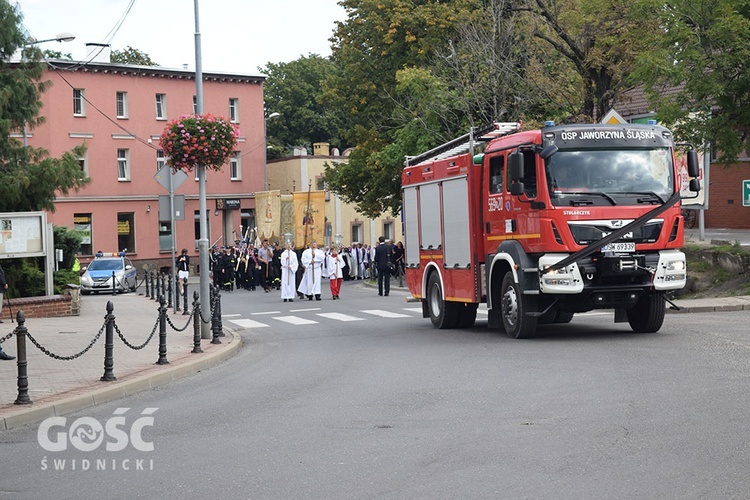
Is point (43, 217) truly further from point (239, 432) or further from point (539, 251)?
point (239, 432)

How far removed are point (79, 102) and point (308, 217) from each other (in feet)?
59.7

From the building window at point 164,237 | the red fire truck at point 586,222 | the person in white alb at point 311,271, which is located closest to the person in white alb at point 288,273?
the person in white alb at point 311,271

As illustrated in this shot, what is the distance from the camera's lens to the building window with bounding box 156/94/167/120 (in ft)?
213

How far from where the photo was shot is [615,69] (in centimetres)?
3225

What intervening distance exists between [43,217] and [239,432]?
59.3ft

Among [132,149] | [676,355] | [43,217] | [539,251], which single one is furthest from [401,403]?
[132,149]

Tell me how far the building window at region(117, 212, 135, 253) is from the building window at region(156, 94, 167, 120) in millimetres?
5973

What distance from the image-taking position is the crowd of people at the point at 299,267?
117 ft

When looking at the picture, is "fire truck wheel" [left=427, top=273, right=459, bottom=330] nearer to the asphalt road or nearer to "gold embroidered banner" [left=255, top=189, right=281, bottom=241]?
the asphalt road

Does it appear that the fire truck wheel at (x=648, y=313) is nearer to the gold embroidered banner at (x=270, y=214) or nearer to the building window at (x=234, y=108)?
the gold embroidered banner at (x=270, y=214)

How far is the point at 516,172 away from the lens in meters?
16.5

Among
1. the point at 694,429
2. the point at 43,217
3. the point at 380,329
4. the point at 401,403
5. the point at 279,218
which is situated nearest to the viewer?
the point at 694,429

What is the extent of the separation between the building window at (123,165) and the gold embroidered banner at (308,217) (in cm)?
1599

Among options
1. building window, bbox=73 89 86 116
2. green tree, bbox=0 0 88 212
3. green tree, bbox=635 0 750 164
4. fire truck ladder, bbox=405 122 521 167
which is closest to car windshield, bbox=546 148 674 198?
fire truck ladder, bbox=405 122 521 167
